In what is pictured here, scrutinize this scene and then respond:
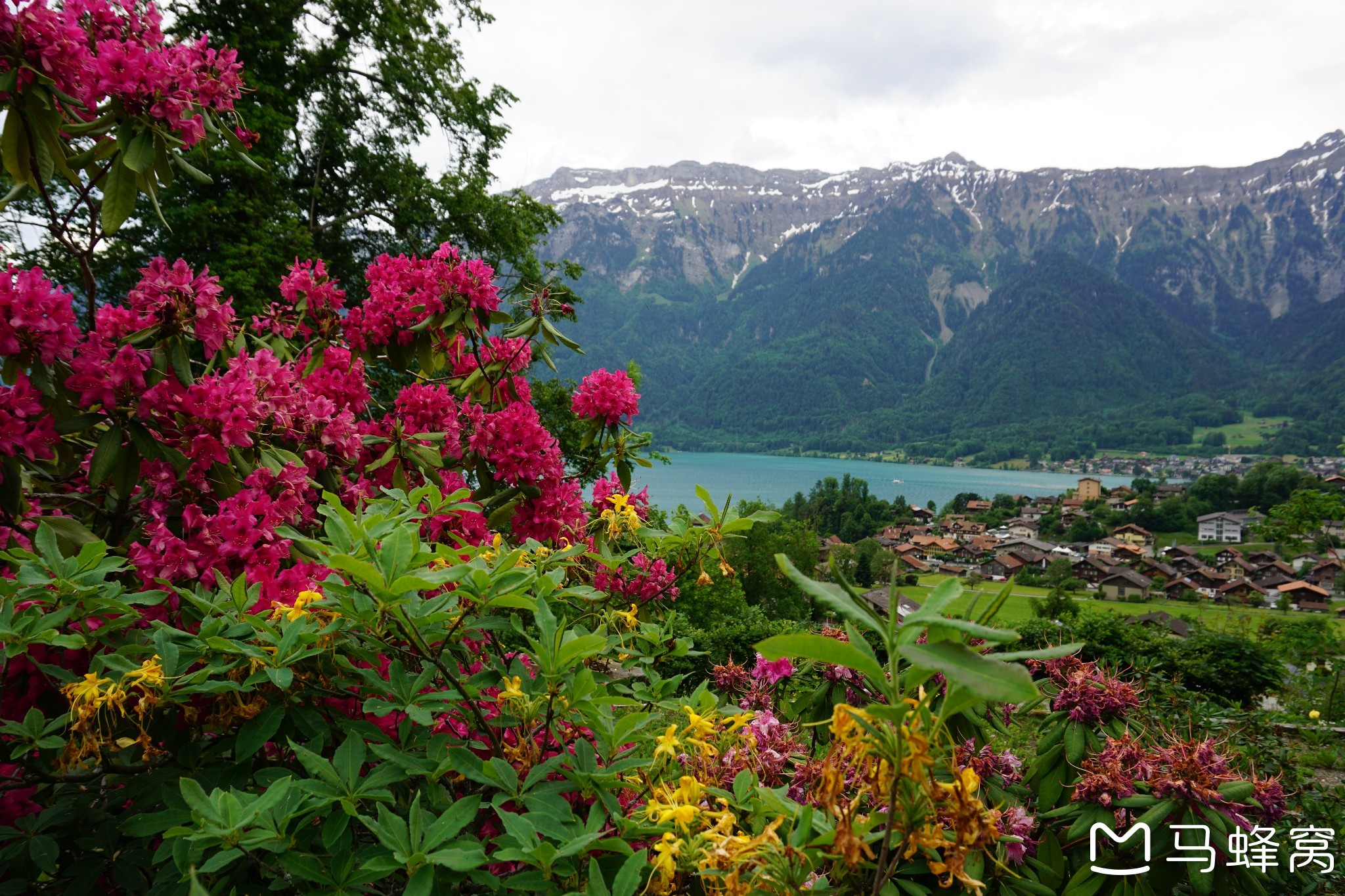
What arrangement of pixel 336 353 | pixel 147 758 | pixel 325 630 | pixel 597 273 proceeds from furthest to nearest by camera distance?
pixel 597 273 < pixel 336 353 < pixel 147 758 < pixel 325 630

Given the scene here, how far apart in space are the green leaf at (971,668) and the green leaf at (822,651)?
0.11ft

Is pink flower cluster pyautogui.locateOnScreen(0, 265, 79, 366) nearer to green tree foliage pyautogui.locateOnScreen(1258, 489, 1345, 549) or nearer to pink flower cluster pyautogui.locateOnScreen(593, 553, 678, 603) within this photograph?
pink flower cluster pyautogui.locateOnScreen(593, 553, 678, 603)

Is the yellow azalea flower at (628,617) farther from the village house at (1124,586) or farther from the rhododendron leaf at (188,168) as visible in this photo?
the village house at (1124,586)

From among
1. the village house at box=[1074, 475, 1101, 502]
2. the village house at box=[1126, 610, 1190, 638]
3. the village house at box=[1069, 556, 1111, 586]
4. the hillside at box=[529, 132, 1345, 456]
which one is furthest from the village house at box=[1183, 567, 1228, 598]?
the hillside at box=[529, 132, 1345, 456]

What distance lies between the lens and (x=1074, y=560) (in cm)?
3300

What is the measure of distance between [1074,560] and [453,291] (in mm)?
37718

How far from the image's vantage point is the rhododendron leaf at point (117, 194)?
153cm

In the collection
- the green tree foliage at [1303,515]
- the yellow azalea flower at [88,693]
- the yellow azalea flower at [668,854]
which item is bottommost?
the green tree foliage at [1303,515]

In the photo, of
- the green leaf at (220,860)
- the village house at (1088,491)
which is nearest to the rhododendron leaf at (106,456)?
the green leaf at (220,860)

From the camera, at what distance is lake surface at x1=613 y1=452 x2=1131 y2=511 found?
63.3 metres

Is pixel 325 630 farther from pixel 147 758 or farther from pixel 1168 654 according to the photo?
pixel 1168 654

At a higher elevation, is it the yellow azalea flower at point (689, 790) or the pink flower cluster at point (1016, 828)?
the yellow azalea flower at point (689, 790)

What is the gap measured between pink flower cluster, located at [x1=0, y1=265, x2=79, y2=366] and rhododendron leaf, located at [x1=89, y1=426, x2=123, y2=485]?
176mm

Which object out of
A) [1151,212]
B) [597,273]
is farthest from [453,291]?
[1151,212]
